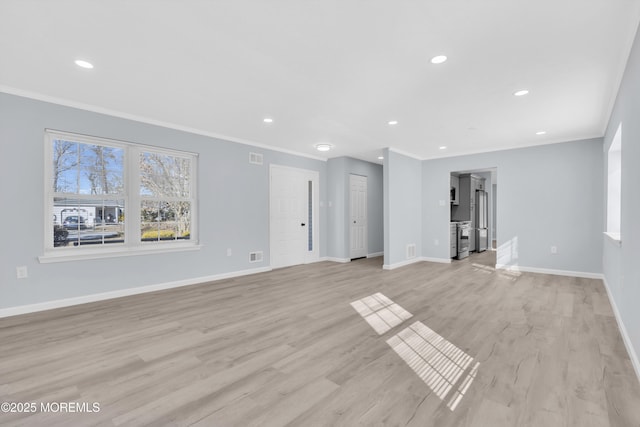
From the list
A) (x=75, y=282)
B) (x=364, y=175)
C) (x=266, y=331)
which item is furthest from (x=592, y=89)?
(x=75, y=282)

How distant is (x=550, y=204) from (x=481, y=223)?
11.5 ft

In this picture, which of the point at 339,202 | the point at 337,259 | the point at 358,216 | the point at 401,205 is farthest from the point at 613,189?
the point at 337,259

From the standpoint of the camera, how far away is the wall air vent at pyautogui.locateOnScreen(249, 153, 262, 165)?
5.68 metres

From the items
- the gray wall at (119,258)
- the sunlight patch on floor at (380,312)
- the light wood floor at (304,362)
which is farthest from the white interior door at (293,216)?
the sunlight patch on floor at (380,312)

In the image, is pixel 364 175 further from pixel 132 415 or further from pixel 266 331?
pixel 132 415

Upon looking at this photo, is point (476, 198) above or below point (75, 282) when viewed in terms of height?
above

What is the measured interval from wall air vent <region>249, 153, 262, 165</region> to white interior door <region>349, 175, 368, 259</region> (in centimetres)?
241

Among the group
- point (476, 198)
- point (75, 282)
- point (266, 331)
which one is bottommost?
point (266, 331)

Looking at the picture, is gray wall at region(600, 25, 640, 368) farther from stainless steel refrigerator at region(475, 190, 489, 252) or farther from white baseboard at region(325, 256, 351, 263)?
stainless steel refrigerator at region(475, 190, 489, 252)

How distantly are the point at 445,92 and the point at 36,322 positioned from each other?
503cm

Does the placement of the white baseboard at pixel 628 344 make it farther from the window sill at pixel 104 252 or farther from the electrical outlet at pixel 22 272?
the electrical outlet at pixel 22 272

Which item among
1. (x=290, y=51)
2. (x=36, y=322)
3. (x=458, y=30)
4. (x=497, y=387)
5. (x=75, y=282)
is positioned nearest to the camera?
(x=497, y=387)

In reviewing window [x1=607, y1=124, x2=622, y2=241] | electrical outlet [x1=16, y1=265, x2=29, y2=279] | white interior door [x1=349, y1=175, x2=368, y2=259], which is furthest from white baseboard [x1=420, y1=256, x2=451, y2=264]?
electrical outlet [x1=16, y1=265, x2=29, y2=279]

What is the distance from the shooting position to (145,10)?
2.03m
